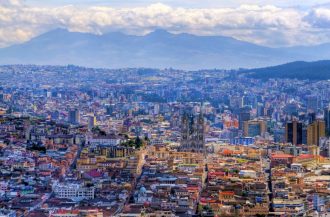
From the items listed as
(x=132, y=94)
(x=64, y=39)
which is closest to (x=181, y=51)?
(x=64, y=39)

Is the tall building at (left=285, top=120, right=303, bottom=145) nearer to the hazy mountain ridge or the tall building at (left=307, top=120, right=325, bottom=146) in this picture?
the tall building at (left=307, top=120, right=325, bottom=146)

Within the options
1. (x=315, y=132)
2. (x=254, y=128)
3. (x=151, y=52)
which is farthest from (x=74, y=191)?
(x=151, y=52)

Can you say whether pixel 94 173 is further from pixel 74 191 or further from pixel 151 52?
pixel 151 52

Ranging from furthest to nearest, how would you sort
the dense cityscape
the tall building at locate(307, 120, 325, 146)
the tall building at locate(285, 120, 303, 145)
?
1. the tall building at locate(285, 120, 303, 145)
2. the tall building at locate(307, 120, 325, 146)
3. the dense cityscape

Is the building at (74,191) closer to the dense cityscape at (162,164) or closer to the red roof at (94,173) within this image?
the dense cityscape at (162,164)

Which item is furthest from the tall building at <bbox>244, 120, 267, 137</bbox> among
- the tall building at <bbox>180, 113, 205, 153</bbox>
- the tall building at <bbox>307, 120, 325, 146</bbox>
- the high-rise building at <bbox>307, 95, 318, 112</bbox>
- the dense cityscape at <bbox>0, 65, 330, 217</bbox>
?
the high-rise building at <bbox>307, 95, 318, 112</bbox>

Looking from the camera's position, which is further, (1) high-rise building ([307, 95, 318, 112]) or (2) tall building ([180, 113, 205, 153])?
(1) high-rise building ([307, 95, 318, 112])
